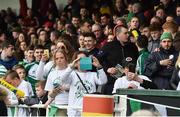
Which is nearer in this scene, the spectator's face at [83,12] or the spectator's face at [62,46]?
the spectator's face at [62,46]

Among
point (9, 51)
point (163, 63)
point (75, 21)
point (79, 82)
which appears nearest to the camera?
point (163, 63)

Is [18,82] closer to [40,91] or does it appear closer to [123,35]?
[40,91]

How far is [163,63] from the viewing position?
9984 millimetres

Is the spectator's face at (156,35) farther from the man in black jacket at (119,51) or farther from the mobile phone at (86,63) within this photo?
the mobile phone at (86,63)

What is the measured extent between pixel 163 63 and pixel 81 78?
3.84 feet

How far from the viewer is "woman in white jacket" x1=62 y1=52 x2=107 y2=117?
402 inches

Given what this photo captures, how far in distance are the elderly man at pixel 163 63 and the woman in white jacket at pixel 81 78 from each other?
0.65 meters

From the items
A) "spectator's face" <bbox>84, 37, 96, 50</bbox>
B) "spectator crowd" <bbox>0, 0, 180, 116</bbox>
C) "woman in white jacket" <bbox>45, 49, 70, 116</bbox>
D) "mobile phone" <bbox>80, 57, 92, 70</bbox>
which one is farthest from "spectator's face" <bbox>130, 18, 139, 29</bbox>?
"mobile phone" <bbox>80, 57, 92, 70</bbox>

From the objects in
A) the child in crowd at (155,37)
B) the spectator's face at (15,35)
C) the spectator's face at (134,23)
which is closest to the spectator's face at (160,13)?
the spectator's face at (134,23)

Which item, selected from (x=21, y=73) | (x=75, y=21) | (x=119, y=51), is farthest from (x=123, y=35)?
(x=75, y=21)

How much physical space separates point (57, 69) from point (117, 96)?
326cm

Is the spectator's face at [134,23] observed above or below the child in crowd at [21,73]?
above

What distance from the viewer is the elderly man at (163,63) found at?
32.9 ft

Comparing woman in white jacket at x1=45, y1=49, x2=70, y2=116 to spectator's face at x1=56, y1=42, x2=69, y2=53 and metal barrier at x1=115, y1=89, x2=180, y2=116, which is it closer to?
spectator's face at x1=56, y1=42, x2=69, y2=53
